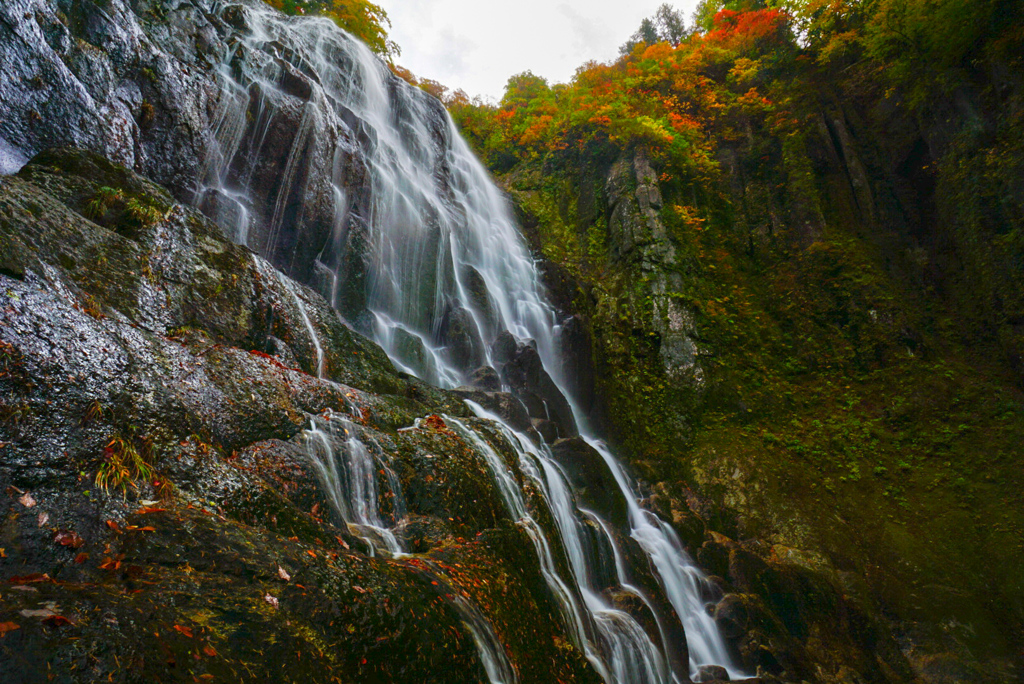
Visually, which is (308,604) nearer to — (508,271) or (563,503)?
(563,503)

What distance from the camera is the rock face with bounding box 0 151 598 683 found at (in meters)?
2.24

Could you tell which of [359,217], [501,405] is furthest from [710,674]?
[359,217]

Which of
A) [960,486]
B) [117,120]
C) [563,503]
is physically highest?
[117,120]

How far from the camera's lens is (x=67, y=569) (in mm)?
2377

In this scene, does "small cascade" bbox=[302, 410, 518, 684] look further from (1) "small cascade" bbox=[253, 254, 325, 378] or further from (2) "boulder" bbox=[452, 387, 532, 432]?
(2) "boulder" bbox=[452, 387, 532, 432]

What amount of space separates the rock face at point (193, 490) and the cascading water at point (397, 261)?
1.29ft

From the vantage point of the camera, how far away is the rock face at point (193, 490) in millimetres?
2242

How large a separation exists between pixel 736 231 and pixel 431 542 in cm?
1291

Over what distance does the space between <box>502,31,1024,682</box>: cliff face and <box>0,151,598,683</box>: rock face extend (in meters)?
5.84

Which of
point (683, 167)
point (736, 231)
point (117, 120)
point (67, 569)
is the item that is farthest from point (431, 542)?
point (683, 167)

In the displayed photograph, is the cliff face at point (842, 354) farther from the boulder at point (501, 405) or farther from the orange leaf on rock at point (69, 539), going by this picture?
the orange leaf on rock at point (69, 539)

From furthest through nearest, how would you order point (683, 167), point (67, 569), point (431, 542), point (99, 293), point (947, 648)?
point (683, 167) < point (947, 648) < point (99, 293) < point (431, 542) < point (67, 569)

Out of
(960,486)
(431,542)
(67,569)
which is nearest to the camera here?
(67,569)

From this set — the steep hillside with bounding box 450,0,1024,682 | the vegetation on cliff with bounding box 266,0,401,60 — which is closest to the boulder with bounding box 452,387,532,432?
the steep hillside with bounding box 450,0,1024,682
